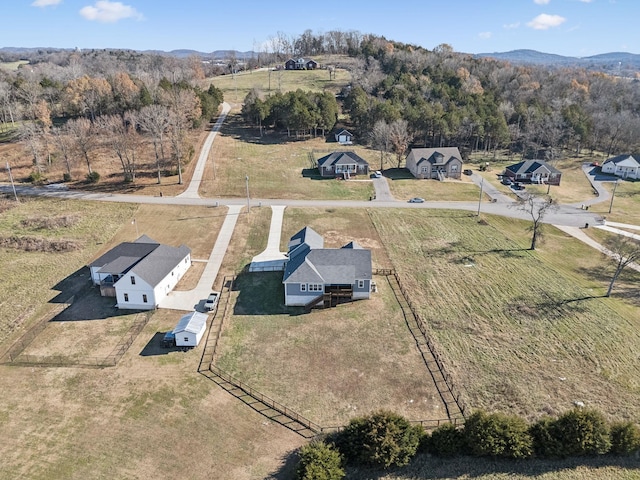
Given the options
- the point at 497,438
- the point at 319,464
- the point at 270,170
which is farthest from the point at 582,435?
the point at 270,170

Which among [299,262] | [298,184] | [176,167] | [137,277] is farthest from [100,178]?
[299,262]

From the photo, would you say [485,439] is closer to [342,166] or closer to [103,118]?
[342,166]

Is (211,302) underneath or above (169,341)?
above

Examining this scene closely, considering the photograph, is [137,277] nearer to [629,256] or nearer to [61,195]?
[61,195]

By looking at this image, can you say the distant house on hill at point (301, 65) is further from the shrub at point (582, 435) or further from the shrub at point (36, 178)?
the shrub at point (582, 435)

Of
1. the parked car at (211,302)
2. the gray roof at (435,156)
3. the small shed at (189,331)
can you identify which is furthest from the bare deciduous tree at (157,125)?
the gray roof at (435,156)
